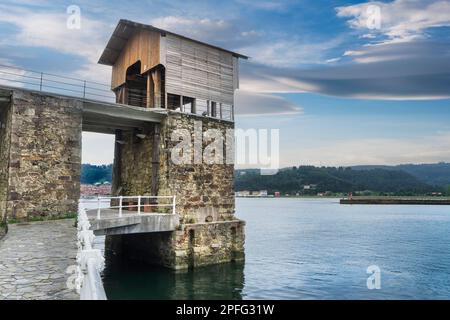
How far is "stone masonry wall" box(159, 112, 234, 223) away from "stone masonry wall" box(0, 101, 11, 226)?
283 inches

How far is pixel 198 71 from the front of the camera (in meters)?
20.9

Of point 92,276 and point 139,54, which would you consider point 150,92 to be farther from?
point 92,276

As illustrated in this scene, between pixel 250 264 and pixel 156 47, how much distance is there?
1402cm

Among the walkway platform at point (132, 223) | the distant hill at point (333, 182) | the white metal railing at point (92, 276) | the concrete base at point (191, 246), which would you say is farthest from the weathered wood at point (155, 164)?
the distant hill at point (333, 182)

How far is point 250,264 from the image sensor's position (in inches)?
866

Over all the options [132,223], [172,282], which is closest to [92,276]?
[132,223]

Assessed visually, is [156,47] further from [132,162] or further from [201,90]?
[132,162]

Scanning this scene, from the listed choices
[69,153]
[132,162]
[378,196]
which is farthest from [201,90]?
[378,196]

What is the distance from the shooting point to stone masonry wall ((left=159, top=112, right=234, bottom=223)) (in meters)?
19.0

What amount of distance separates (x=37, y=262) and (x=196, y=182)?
1206 centimetres

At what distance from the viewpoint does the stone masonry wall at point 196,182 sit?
1900cm

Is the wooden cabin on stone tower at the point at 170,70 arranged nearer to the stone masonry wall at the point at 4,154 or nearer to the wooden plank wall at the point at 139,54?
the wooden plank wall at the point at 139,54

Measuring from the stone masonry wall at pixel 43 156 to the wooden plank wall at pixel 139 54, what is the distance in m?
5.25
